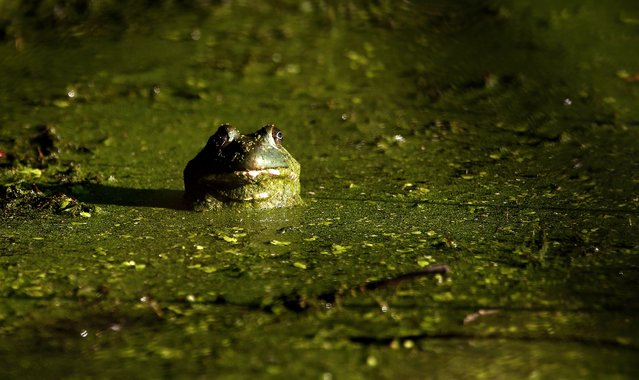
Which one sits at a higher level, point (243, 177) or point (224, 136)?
point (224, 136)

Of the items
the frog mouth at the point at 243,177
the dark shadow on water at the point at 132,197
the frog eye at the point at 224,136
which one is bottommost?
the dark shadow on water at the point at 132,197

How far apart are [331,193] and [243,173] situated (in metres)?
0.48

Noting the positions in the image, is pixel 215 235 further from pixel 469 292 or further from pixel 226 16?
pixel 226 16

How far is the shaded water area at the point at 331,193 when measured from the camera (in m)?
2.71

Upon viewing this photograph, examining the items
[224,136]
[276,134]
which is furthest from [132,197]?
[276,134]

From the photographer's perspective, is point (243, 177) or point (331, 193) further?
point (331, 193)

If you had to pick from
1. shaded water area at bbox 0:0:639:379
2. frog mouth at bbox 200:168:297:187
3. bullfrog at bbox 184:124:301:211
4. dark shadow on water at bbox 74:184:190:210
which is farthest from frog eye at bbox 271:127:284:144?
dark shadow on water at bbox 74:184:190:210

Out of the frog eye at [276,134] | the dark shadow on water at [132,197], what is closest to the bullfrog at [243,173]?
the frog eye at [276,134]

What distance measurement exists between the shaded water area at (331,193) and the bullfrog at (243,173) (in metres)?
0.09

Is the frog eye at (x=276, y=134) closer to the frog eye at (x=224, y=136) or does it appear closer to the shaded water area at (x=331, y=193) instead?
the frog eye at (x=224, y=136)

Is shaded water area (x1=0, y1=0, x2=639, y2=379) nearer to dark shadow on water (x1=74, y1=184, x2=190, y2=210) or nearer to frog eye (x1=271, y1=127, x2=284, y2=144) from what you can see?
dark shadow on water (x1=74, y1=184, x2=190, y2=210)

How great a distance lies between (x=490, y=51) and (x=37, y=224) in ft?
10.8

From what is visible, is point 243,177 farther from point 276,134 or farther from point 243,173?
point 276,134

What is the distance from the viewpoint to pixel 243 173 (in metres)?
4.18
